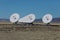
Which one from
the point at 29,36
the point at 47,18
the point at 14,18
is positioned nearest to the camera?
the point at 29,36

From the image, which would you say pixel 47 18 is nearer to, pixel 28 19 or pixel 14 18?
pixel 28 19

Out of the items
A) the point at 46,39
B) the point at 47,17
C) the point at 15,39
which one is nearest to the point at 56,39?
the point at 46,39

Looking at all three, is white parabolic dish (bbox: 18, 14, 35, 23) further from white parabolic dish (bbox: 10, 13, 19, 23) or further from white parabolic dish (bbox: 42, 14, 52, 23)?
white parabolic dish (bbox: 42, 14, 52, 23)

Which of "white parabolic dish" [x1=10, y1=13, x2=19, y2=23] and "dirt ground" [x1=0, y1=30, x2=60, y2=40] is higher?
"white parabolic dish" [x1=10, y1=13, x2=19, y2=23]

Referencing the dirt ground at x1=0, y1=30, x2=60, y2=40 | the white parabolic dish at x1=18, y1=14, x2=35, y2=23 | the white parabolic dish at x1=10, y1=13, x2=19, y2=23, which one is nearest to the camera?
the dirt ground at x1=0, y1=30, x2=60, y2=40

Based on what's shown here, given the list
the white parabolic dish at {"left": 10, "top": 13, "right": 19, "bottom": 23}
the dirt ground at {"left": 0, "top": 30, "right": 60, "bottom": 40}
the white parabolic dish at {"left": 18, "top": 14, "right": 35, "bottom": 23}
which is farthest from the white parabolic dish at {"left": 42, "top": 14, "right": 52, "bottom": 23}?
the dirt ground at {"left": 0, "top": 30, "right": 60, "bottom": 40}

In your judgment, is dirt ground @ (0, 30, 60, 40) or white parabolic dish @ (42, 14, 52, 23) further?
white parabolic dish @ (42, 14, 52, 23)

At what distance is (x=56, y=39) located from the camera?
2369 centimetres

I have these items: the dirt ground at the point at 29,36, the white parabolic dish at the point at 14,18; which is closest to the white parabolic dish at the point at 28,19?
the white parabolic dish at the point at 14,18

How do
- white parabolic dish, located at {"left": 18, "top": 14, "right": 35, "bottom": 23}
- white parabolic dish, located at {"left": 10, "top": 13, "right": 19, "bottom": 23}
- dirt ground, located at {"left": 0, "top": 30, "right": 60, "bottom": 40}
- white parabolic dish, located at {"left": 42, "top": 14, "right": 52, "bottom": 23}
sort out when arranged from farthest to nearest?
1. white parabolic dish, located at {"left": 10, "top": 13, "right": 19, "bottom": 23}
2. white parabolic dish, located at {"left": 18, "top": 14, "right": 35, "bottom": 23}
3. white parabolic dish, located at {"left": 42, "top": 14, "right": 52, "bottom": 23}
4. dirt ground, located at {"left": 0, "top": 30, "right": 60, "bottom": 40}

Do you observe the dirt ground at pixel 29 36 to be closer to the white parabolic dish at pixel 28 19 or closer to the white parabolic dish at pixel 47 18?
the white parabolic dish at pixel 47 18

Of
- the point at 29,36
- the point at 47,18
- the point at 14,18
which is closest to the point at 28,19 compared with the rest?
the point at 14,18

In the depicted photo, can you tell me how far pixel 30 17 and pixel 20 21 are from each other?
2.50 m

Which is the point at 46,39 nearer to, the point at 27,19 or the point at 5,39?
the point at 5,39
